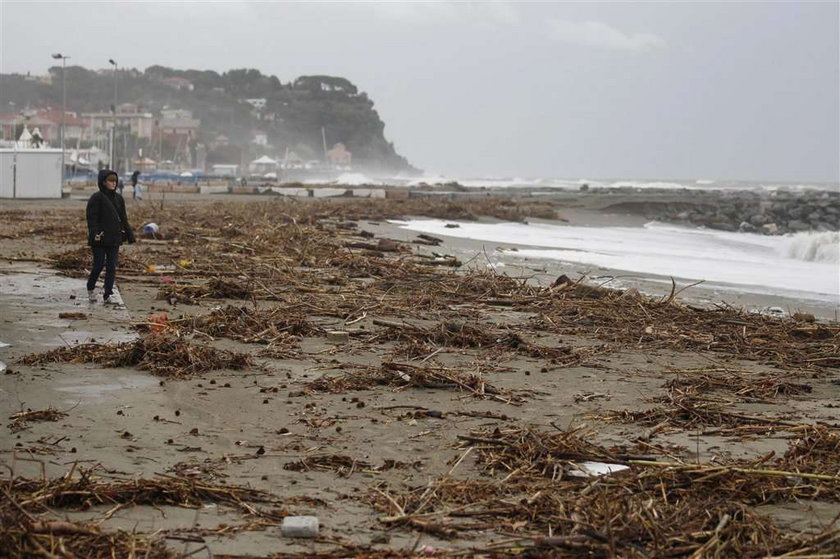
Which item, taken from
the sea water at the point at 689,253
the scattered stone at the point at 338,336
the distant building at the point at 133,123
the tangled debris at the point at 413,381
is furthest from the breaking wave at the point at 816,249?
the distant building at the point at 133,123

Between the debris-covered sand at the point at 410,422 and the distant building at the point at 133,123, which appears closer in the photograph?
the debris-covered sand at the point at 410,422

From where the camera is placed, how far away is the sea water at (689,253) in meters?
19.3

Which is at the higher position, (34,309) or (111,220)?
(111,220)

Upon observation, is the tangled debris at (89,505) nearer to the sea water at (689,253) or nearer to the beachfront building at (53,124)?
the sea water at (689,253)

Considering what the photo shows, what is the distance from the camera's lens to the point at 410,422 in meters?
6.89

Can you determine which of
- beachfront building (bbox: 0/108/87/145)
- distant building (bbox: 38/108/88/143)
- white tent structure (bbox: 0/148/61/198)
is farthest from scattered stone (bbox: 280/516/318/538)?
distant building (bbox: 38/108/88/143)

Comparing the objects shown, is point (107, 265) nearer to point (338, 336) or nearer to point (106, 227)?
point (106, 227)

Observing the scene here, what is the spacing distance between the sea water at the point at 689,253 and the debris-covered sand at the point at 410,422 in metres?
5.22

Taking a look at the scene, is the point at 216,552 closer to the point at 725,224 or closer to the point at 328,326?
the point at 328,326

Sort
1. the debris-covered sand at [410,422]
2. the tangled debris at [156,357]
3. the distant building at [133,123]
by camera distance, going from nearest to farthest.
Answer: the debris-covered sand at [410,422]
the tangled debris at [156,357]
the distant building at [133,123]

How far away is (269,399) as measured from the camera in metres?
7.48

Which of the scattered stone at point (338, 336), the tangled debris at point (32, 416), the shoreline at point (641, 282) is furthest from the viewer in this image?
the shoreline at point (641, 282)

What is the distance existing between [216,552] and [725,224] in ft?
144

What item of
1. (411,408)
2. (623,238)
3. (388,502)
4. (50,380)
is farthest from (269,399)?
(623,238)
